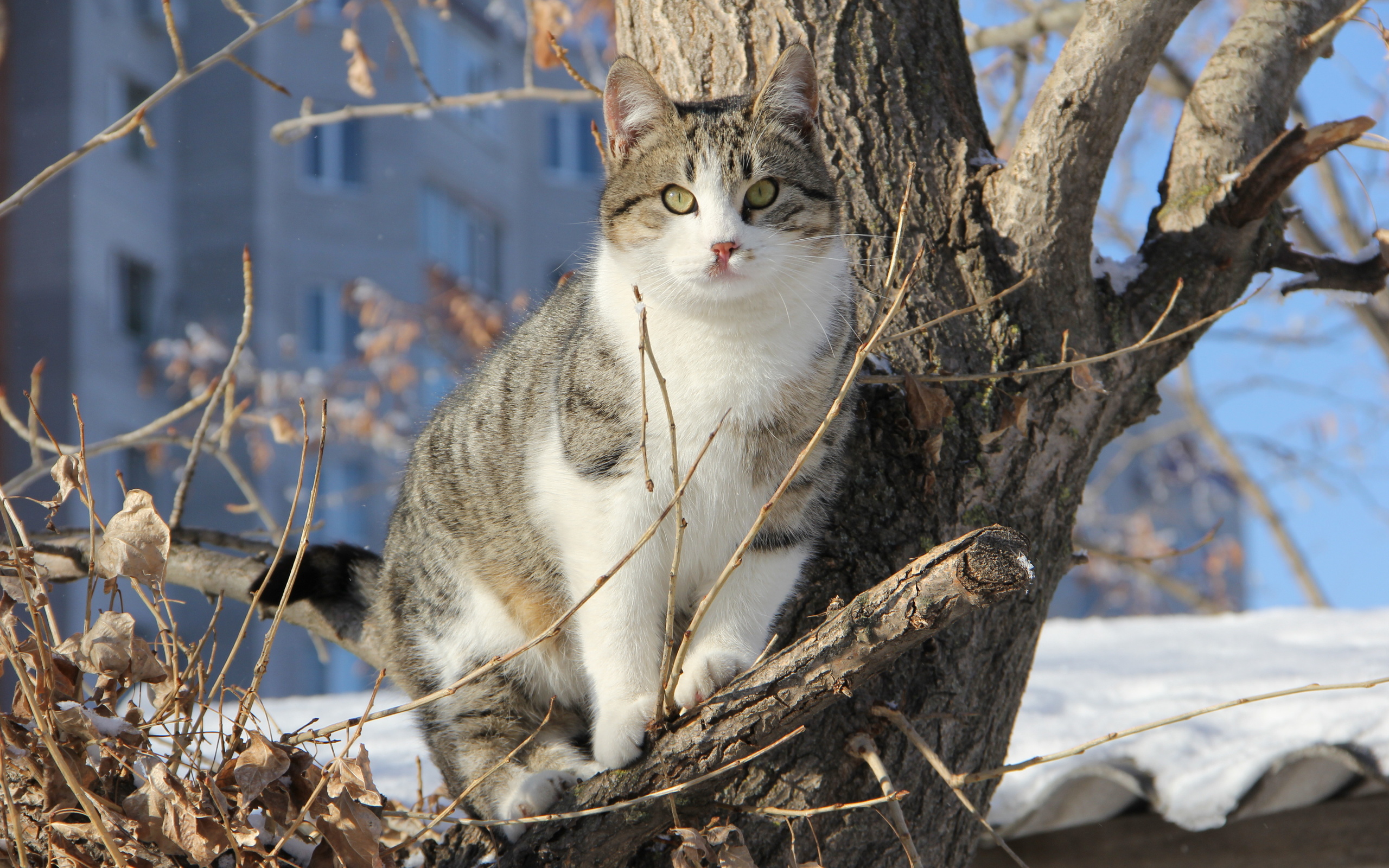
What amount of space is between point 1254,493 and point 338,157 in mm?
11312

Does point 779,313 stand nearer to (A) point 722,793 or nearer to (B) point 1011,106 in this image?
(A) point 722,793

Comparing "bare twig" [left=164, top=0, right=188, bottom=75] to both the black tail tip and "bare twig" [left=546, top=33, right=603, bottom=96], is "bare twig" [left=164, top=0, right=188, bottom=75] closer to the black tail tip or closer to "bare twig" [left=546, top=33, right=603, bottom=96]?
"bare twig" [left=546, top=33, right=603, bottom=96]

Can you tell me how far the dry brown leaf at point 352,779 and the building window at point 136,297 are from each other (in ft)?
39.4

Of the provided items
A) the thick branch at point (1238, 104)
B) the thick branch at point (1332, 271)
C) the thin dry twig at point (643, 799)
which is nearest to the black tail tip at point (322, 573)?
the thin dry twig at point (643, 799)

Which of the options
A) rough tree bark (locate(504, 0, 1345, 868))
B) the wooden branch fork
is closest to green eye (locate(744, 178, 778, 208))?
rough tree bark (locate(504, 0, 1345, 868))

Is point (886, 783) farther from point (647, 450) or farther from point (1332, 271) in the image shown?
point (1332, 271)

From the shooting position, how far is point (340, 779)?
166cm

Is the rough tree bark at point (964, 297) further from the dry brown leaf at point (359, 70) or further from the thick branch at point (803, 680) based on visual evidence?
the dry brown leaf at point (359, 70)

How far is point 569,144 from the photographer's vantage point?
1870 centimetres

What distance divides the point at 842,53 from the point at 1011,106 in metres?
1.77

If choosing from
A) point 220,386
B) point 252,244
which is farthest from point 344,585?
point 252,244

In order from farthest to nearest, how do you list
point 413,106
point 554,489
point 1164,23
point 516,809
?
point 413,106
point 1164,23
point 554,489
point 516,809

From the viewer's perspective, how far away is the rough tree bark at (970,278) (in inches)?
90.1

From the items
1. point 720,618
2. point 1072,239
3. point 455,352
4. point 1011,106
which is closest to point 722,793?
point 720,618
